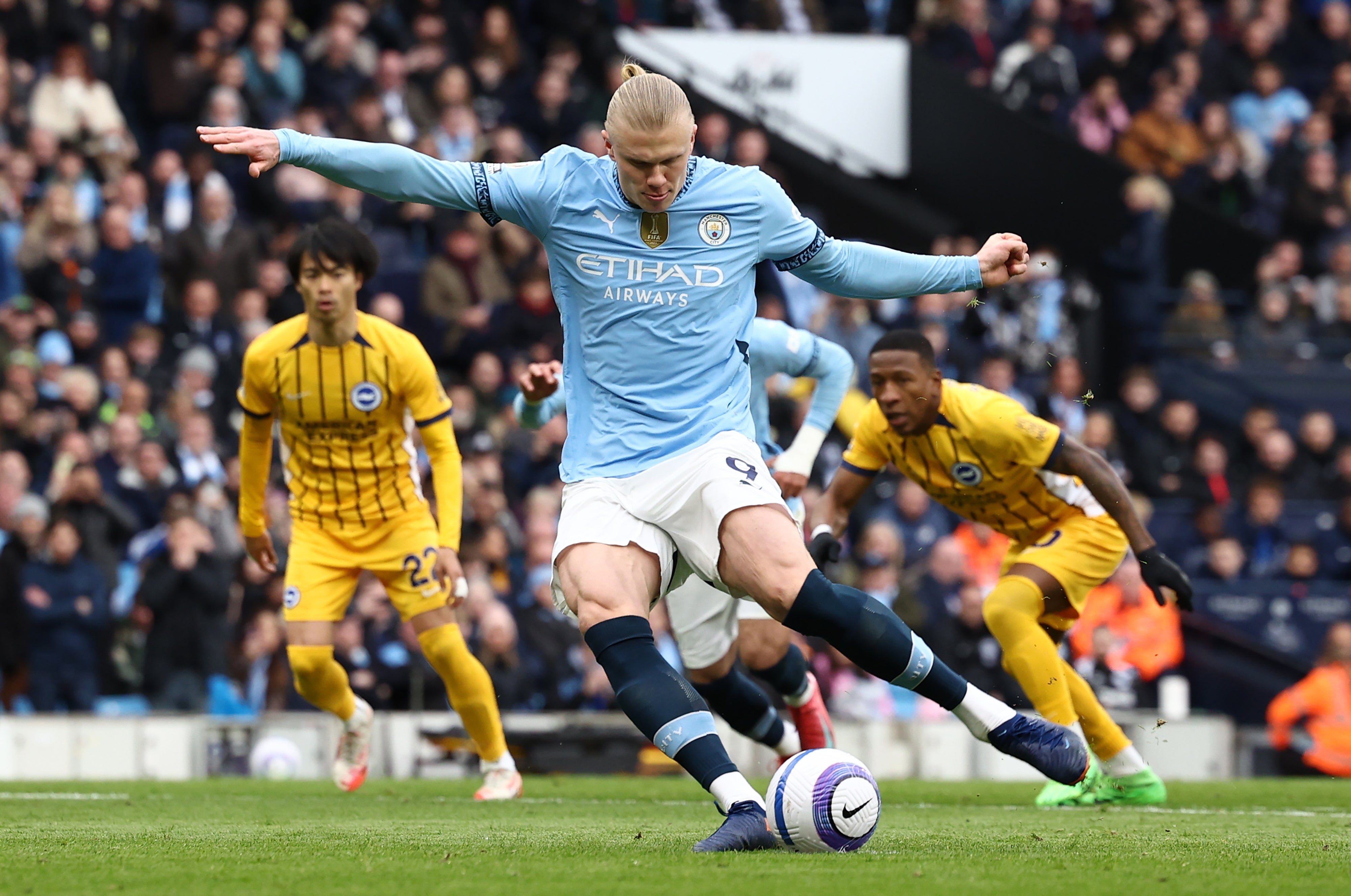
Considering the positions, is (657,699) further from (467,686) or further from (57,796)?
(57,796)

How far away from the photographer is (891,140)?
20.6m

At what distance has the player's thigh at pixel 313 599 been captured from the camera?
28.8 feet

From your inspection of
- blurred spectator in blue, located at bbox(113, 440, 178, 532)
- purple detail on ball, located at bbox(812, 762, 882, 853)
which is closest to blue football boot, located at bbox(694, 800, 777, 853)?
purple detail on ball, located at bbox(812, 762, 882, 853)

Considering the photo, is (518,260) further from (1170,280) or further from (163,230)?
(1170,280)

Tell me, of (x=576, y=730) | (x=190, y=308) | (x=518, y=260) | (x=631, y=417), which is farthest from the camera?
(x=518, y=260)

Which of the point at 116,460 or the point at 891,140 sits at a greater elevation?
the point at 891,140

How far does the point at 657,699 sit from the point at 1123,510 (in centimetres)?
329

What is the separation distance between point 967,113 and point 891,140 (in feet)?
3.29

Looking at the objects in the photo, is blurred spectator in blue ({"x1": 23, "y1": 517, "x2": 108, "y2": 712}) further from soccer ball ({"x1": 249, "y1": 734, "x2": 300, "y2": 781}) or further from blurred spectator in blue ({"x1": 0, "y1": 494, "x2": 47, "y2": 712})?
soccer ball ({"x1": 249, "y1": 734, "x2": 300, "y2": 781})

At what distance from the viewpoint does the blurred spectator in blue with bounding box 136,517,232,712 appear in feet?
42.3

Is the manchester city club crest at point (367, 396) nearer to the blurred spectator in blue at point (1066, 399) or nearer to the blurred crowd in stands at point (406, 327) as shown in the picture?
the blurred crowd in stands at point (406, 327)

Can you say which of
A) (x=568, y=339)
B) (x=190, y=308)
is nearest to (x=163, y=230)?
(x=190, y=308)

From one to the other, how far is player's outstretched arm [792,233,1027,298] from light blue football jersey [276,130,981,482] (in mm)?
19

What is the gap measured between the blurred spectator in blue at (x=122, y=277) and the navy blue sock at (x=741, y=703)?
779 cm
